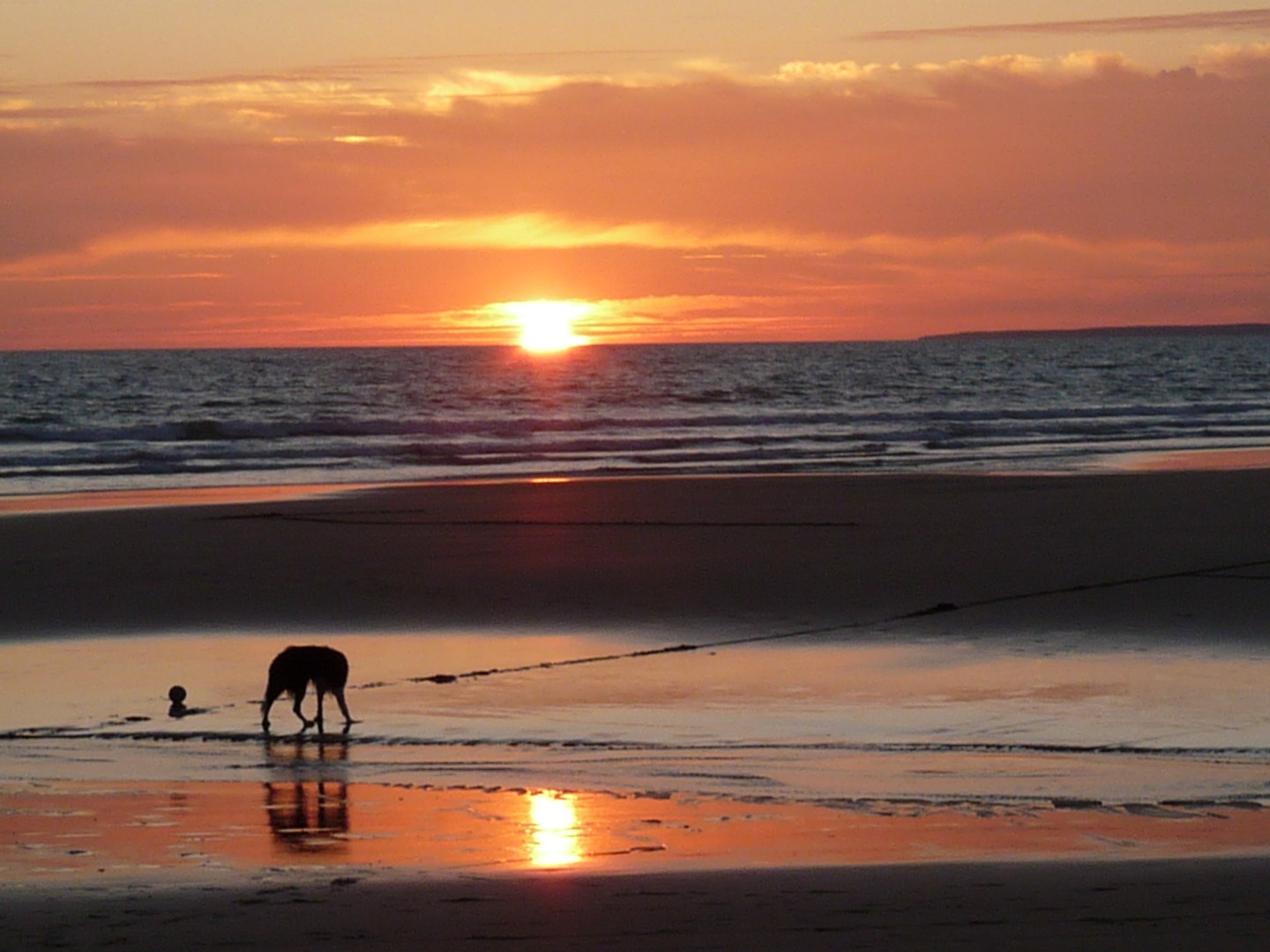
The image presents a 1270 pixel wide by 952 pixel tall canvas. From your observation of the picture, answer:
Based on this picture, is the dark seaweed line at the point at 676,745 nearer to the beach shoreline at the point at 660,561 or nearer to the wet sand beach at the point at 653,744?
the wet sand beach at the point at 653,744

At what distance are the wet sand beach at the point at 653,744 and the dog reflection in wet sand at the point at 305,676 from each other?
291 mm

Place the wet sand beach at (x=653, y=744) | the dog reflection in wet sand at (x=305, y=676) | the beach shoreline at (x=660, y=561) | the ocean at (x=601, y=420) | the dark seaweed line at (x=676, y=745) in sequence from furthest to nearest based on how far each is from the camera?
the ocean at (x=601, y=420) → the beach shoreline at (x=660, y=561) → the dog reflection in wet sand at (x=305, y=676) → the dark seaweed line at (x=676, y=745) → the wet sand beach at (x=653, y=744)

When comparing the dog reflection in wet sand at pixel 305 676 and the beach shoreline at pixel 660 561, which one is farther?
the beach shoreline at pixel 660 561

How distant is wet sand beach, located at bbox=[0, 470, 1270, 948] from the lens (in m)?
5.85

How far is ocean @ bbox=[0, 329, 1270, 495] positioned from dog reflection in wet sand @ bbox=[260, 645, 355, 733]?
1982cm

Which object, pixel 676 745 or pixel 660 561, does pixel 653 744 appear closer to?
pixel 676 745

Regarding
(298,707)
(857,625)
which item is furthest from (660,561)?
(298,707)

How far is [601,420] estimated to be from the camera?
5259cm

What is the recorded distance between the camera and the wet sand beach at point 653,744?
585 centimetres

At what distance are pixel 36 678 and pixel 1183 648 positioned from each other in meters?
7.28

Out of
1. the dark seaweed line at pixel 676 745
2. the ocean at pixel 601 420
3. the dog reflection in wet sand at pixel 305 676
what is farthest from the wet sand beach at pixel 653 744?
the ocean at pixel 601 420

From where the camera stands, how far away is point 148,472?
32344 millimetres

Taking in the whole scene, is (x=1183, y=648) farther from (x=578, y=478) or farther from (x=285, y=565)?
(x=578, y=478)

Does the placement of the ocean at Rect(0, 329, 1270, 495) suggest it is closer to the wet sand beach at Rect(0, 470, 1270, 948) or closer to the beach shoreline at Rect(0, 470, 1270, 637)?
the beach shoreline at Rect(0, 470, 1270, 637)
